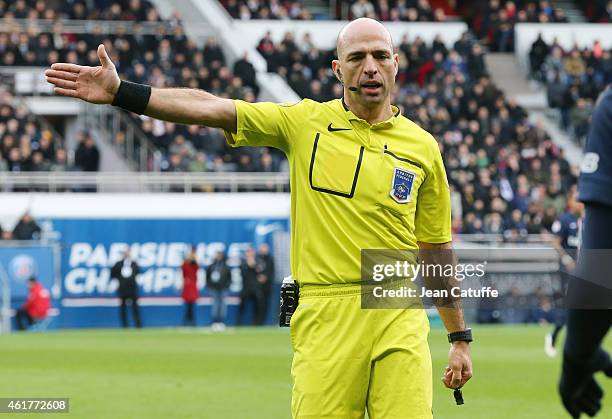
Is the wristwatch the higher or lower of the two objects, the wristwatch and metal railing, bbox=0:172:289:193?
the lower

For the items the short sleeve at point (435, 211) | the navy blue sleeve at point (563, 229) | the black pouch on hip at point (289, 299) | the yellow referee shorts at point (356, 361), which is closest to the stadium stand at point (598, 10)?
the navy blue sleeve at point (563, 229)

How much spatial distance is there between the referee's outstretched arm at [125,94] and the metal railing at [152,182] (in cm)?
2561

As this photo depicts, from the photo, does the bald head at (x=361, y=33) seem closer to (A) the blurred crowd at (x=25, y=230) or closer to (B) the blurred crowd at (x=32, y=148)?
(A) the blurred crowd at (x=25, y=230)

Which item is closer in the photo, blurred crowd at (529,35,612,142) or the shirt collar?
the shirt collar

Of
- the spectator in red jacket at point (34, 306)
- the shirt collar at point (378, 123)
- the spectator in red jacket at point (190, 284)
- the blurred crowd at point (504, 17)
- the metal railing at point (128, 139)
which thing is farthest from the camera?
the blurred crowd at point (504, 17)

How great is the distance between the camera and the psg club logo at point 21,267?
29.4 meters

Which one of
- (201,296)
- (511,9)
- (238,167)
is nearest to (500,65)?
(511,9)

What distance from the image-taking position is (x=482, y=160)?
35.0 metres

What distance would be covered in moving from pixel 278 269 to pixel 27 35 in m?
8.80

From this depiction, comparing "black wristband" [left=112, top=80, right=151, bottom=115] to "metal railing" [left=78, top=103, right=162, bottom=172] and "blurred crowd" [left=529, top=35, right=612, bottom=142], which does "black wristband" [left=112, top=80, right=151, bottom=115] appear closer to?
"metal railing" [left=78, top=103, right=162, bottom=172]

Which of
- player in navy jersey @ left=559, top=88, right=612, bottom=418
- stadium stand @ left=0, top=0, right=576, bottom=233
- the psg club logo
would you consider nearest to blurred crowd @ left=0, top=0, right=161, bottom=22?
stadium stand @ left=0, top=0, right=576, bottom=233

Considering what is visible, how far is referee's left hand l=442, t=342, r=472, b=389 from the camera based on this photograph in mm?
6184

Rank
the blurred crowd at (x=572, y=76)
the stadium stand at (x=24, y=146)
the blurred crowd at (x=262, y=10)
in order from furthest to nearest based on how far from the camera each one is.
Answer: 1. the blurred crowd at (x=262, y=10)
2. the blurred crowd at (x=572, y=76)
3. the stadium stand at (x=24, y=146)

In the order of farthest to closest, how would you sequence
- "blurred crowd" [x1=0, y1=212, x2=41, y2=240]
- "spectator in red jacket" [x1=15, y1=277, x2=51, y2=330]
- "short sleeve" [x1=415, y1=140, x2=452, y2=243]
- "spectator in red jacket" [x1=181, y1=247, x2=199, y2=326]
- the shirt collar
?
"spectator in red jacket" [x1=181, y1=247, x2=199, y2=326] < "blurred crowd" [x1=0, y1=212, x2=41, y2=240] < "spectator in red jacket" [x1=15, y1=277, x2=51, y2=330] < "short sleeve" [x1=415, y1=140, x2=452, y2=243] < the shirt collar
